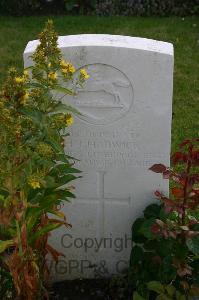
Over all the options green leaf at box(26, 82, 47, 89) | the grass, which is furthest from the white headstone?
Answer: the grass

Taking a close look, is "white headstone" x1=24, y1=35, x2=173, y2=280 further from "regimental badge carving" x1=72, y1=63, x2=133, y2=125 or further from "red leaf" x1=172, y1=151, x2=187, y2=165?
"red leaf" x1=172, y1=151, x2=187, y2=165

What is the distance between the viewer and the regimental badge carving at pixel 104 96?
352 centimetres

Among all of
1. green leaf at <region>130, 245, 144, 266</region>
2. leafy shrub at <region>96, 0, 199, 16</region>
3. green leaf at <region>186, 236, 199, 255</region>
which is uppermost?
leafy shrub at <region>96, 0, 199, 16</region>

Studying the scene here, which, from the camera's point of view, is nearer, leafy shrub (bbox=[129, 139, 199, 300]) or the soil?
leafy shrub (bbox=[129, 139, 199, 300])

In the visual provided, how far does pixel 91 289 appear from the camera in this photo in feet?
12.8

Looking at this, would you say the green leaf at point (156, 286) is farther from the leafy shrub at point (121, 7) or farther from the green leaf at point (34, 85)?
the leafy shrub at point (121, 7)

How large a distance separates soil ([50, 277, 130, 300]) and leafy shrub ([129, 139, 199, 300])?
17 centimetres

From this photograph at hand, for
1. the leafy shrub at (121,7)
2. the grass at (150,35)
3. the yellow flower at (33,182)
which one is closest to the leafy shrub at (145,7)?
the leafy shrub at (121,7)

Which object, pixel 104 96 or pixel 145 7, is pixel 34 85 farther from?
pixel 145 7

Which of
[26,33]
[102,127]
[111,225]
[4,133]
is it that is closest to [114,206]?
[111,225]

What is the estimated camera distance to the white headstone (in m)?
3.49

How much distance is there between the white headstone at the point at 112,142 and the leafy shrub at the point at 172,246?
24cm

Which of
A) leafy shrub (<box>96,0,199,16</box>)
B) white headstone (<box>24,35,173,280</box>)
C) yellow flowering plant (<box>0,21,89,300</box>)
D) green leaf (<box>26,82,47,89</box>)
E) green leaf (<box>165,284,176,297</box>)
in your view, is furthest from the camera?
leafy shrub (<box>96,0,199,16</box>)

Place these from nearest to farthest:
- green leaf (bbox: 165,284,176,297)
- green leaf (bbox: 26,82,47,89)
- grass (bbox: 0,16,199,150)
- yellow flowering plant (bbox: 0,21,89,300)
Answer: yellow flowering plant (bbox: 0,21,89,300), green leaf (bbox: 26,82,47,89), green leaf (bbox: 165,284,176,297), grass (bbox: 0,16,199,150)
